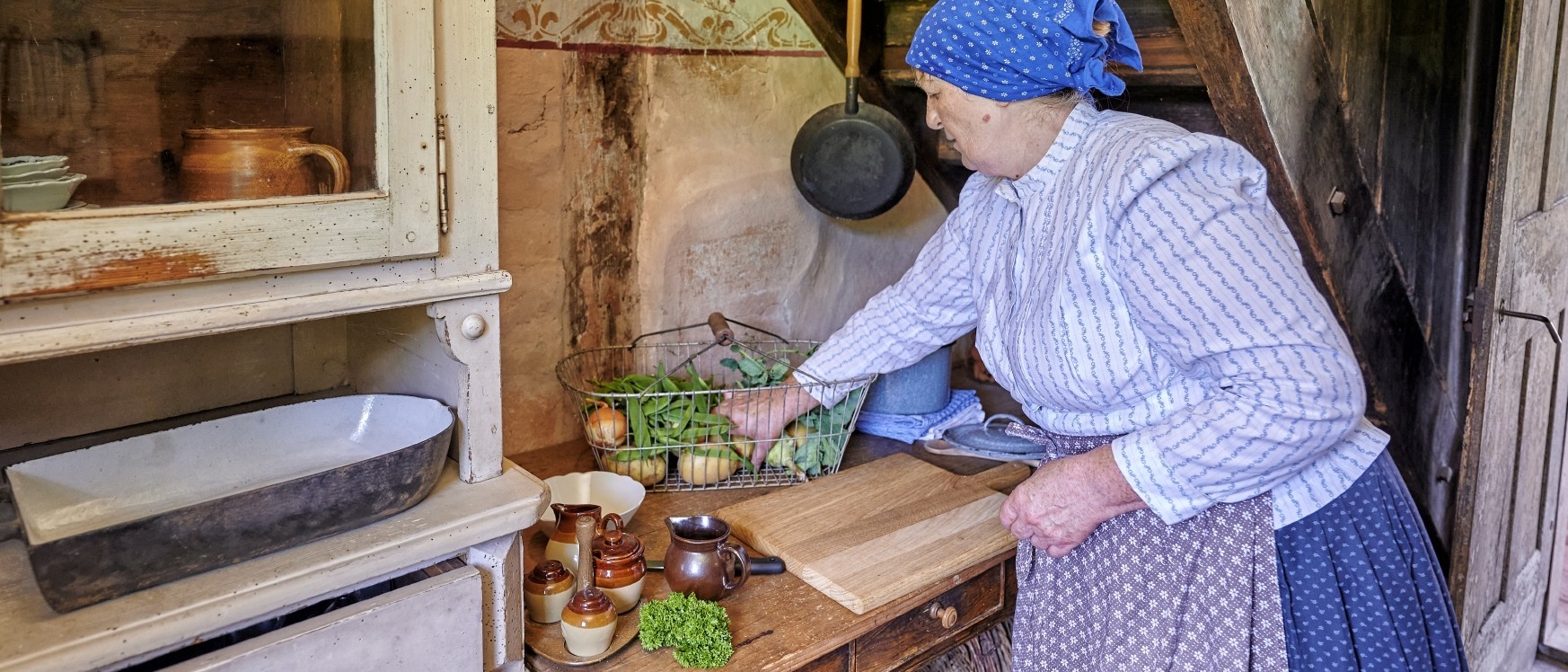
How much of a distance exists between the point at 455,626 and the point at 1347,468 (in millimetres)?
1142

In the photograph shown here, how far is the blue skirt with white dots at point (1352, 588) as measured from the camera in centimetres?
150

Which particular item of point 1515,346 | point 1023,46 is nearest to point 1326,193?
point 1515,346

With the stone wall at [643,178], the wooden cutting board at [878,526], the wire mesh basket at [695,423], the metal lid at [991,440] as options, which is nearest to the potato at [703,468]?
the wire mesh basket at [695,423]

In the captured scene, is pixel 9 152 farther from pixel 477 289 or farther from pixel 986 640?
pixel 986 640

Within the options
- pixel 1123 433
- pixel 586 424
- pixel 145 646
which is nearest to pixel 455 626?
pixel 145 646

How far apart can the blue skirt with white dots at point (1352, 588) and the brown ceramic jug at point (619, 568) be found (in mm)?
830

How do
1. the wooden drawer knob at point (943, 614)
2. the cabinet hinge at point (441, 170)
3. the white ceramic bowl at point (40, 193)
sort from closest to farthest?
the white ceramic bowl at point (40, 193), the cabinet hinge at point (441, 170), the wooden drawer knob at point (943, 614)

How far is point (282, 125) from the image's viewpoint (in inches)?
46.3

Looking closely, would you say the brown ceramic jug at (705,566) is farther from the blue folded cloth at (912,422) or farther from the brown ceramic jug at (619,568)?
the blue folded cloth at (912,422)

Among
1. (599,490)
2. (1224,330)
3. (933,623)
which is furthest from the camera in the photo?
(599,490)

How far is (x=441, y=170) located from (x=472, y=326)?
0.61 feet

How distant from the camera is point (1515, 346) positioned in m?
2.49

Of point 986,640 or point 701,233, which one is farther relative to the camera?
point 701,233

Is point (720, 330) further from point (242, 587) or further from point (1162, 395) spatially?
point (242, 587)
